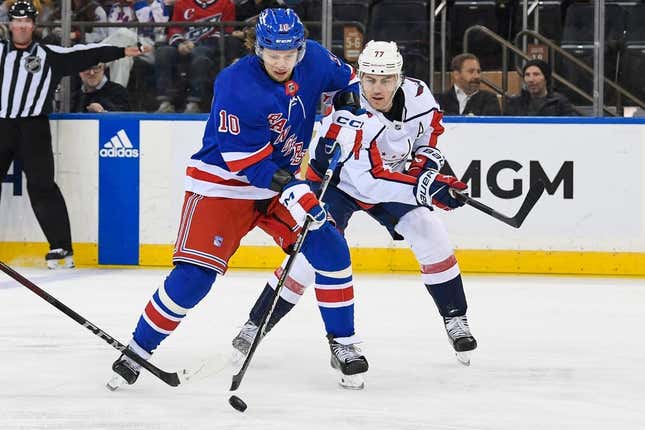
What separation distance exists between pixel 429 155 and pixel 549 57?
105 inches

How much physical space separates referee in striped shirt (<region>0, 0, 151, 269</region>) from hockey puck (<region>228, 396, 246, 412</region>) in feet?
11.1

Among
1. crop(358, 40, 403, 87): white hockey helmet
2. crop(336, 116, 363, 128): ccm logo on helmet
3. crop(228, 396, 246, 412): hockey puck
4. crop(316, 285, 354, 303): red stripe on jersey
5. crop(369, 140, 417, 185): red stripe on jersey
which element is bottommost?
crop(228, 396, 246, 412): hockey puck

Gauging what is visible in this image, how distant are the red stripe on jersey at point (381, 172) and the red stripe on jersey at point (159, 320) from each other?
2.83 ft

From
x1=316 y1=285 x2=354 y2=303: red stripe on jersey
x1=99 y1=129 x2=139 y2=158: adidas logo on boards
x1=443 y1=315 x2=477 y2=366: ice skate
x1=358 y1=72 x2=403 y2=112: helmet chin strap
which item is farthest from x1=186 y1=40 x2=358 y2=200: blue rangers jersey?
x1=99 y1=129 x2=139 y2=158: adidas logo on boards

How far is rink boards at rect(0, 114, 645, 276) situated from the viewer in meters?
6.28

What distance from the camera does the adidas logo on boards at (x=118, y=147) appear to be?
652 cm

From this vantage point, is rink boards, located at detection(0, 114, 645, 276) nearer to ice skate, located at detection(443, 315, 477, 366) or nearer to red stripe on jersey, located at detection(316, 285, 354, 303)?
ice skate, located at detection(443, 315, 477, 366)

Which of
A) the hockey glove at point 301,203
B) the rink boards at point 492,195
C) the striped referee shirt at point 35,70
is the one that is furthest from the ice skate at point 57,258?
the hockey glove at point 301,203

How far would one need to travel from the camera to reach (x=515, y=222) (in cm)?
430

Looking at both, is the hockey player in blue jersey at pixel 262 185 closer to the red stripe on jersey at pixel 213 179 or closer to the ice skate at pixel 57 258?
the red stripe on jersey at pixel 213 179

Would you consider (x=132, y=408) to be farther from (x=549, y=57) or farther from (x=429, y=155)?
(x=549, y=57)

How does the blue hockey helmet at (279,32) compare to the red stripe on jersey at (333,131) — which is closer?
the blue hockey helmet at (279,32)

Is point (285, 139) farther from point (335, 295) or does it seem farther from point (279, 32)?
point (335, 295)

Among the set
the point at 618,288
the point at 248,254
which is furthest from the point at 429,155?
the point at 248,254
